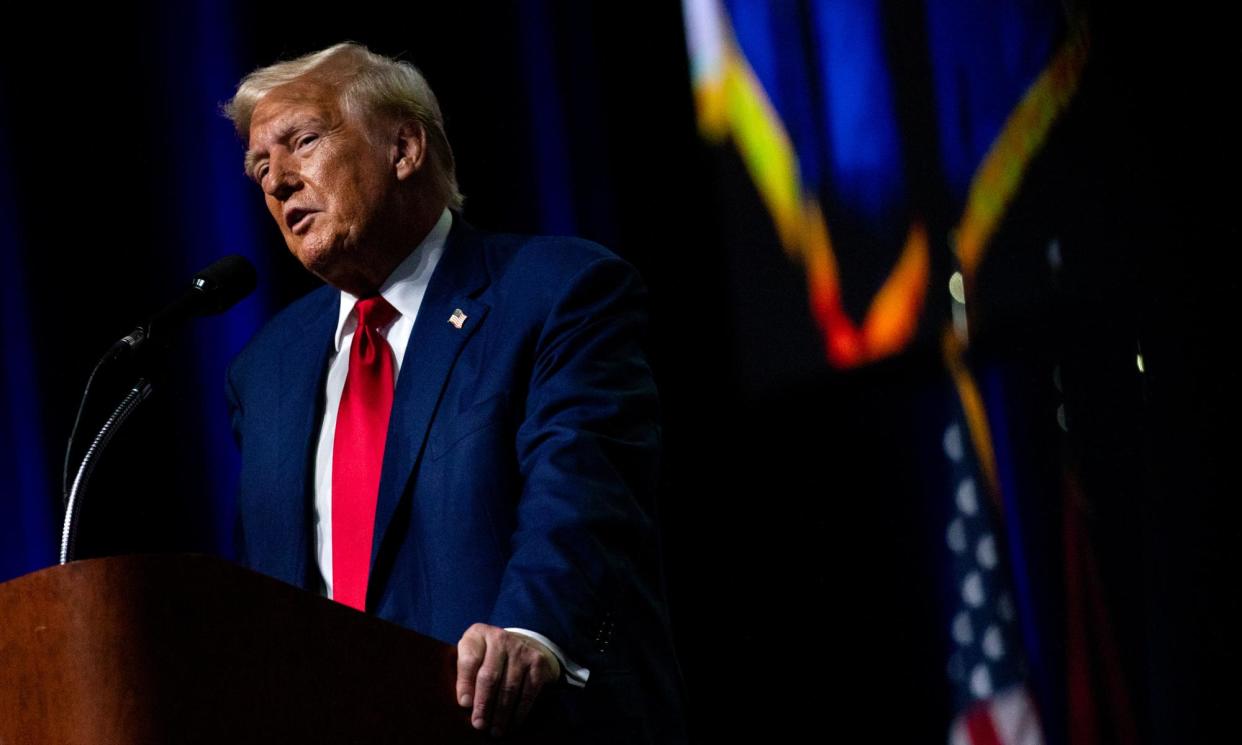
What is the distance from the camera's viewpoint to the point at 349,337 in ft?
7.53

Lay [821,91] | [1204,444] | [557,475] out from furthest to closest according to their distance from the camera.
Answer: [821,91] → [1204,444] → [557,475]

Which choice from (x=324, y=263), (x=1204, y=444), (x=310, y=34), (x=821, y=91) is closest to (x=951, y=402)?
(x=1204, y=444)

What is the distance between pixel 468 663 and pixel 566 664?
192mm

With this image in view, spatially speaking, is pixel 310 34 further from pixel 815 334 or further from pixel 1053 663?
pixel 1053 663

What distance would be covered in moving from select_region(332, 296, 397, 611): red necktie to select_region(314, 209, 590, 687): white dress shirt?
20mm

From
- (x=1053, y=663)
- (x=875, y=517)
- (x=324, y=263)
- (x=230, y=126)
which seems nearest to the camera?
(x=324, y=263)

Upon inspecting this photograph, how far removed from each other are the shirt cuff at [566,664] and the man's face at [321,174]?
2.79 feet

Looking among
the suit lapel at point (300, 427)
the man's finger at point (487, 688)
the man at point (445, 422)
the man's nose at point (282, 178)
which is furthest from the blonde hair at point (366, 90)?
the man's finger at point (487, 688)

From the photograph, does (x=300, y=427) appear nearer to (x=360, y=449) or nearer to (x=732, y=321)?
(x=360, y=449)

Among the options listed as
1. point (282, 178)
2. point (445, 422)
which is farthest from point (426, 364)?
point (282, 178)

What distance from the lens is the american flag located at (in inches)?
107

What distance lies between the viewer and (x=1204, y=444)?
249cm

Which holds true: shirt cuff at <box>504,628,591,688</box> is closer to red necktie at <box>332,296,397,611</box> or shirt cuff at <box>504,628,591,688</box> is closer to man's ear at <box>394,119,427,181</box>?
red necktie at <box>332,296,397,611</box>

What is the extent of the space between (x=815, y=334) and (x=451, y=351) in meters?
1.15
